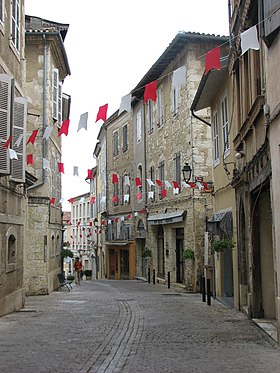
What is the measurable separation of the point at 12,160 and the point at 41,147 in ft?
23.3

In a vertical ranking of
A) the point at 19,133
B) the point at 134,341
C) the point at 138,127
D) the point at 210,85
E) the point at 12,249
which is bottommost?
the point at 134,341

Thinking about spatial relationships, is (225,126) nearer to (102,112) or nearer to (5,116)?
(5,116)

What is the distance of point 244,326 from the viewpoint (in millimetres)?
10984

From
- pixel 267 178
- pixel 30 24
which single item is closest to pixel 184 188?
pixel 30 24

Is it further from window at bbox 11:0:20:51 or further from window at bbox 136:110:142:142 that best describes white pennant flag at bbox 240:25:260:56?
window at bbox 136:110:142:142

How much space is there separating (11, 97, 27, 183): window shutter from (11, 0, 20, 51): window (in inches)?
58.5

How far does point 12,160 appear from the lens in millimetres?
13219

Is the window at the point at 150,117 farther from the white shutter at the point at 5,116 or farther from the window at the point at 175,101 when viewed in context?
the white shutter at the point at 5,116

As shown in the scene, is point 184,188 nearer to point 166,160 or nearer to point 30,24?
point 166,160

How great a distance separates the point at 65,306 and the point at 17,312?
202cm

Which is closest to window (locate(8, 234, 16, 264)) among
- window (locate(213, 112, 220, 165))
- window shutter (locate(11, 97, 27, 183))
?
window shutter (locate(11, 97, 27, 183))

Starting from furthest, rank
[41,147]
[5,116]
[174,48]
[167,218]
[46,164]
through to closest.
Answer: [167,218], [174,48], [41,147], [46,164], [5,116]

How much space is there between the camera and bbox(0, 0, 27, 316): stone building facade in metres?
12.3

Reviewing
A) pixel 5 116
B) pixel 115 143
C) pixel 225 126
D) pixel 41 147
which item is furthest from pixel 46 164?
pixel 115 143
